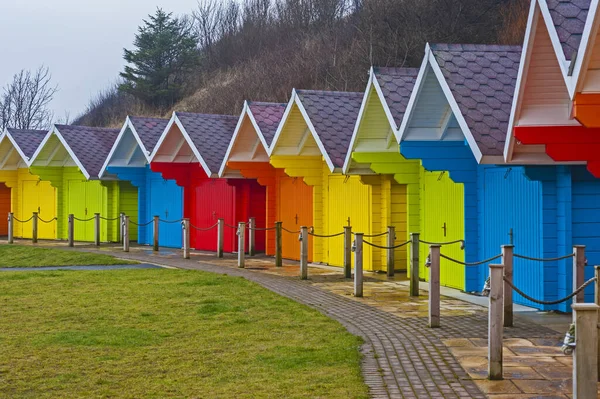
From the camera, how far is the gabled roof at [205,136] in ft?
89.1

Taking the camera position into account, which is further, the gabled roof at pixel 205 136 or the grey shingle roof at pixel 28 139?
the grey shingle roof at pixel 28 139

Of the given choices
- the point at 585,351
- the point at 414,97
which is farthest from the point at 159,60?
the point at 585,351

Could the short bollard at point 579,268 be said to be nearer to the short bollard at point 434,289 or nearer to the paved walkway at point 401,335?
the paved walkway at point 401,335

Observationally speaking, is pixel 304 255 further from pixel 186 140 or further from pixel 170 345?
pixel 186 140

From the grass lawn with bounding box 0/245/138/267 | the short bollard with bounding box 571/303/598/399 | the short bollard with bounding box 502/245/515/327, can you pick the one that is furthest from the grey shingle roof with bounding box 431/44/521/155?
the grass lawn with bounding box 0/245/138/267

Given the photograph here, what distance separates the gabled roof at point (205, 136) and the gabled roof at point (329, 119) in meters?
3.94

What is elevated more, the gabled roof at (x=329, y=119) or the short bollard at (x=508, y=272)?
the gabled roof at (x=329, y=119)

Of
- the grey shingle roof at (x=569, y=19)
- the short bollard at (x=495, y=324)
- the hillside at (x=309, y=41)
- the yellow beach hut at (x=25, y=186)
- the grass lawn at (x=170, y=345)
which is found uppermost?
the hillside at (x=309, y=41)

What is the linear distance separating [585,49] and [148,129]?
23.0 meters

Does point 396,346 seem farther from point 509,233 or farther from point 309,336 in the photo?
point 509,233

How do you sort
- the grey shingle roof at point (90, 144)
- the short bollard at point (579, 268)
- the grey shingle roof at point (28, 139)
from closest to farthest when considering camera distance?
the short bollard at point (579, 268)
the grey shingle roof at point (90, 144)
the grey shingle roof at point (28, 139)

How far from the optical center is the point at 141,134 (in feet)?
99.8

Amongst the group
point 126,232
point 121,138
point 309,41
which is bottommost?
point 126,232

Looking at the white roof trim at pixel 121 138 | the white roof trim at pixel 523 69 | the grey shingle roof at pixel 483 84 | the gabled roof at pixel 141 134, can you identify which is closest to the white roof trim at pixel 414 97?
the grey shingle roof at pixel 483 84
